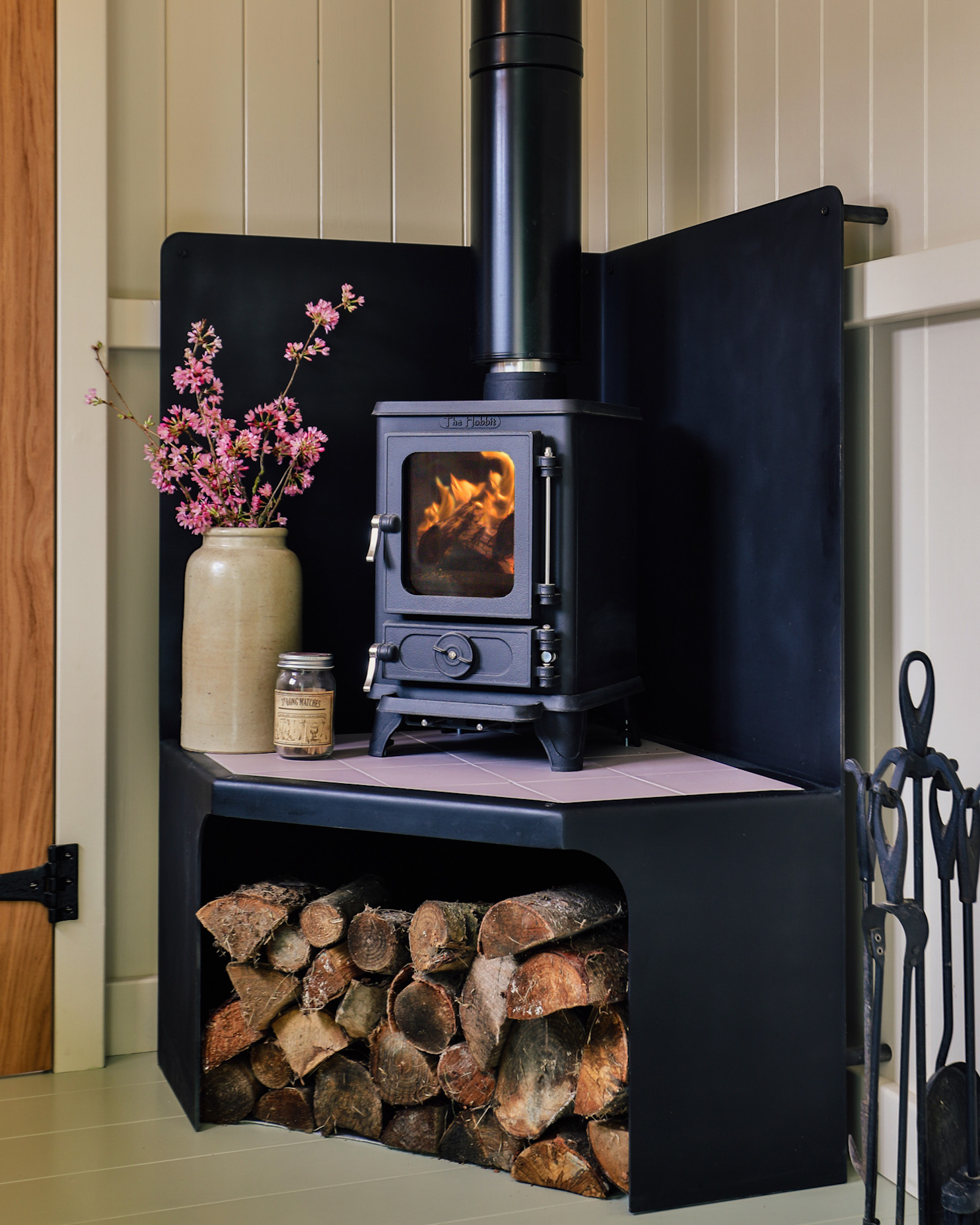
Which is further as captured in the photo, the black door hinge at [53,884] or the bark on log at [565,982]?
the black door hinge at [53,884]

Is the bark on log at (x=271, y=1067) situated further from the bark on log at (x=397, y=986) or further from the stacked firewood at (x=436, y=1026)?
the bark on log at (x=397, y=986)

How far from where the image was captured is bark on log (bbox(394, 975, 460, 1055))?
208 cm

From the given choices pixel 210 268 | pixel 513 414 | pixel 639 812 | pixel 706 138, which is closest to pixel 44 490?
pixel 210 268

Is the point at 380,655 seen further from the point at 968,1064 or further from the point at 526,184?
the point at 968,1064

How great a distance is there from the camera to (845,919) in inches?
82.8

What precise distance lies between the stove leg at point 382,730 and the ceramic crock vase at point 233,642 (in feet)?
0.68

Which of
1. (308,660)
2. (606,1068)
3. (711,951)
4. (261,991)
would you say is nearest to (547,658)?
(308,660)

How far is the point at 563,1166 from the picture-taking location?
2.00m

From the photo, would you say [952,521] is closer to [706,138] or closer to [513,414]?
[513,414]

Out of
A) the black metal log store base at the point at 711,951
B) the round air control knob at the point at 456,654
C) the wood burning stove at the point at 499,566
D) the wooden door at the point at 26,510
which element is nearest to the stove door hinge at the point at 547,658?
the wood burning stove at the point at 499,566

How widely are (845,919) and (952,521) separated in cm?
69

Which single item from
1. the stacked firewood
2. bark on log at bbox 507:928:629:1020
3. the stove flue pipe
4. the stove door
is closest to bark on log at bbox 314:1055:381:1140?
the stacked firewood

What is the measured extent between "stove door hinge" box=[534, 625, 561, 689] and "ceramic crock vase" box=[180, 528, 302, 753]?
537 mm

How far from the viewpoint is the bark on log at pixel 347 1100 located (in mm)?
2168
